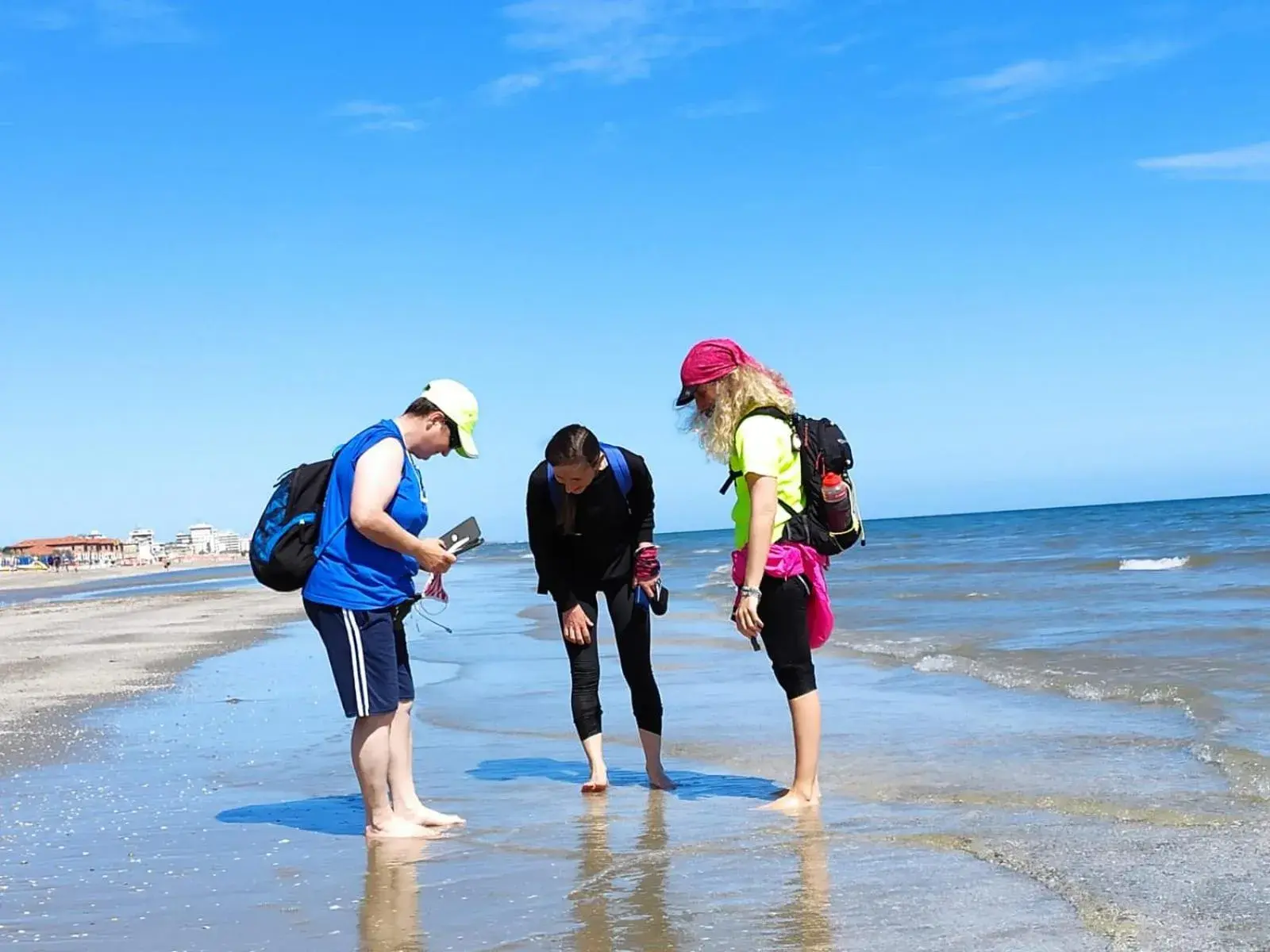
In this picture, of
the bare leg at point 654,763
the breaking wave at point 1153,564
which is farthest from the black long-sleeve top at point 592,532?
the breaking wave at point 1153,564

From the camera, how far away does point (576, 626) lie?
18.0 ft

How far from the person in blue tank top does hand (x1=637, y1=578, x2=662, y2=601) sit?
1.04 meters

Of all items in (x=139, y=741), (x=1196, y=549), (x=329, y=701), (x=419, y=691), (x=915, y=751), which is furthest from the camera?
(x=1196, y=549)

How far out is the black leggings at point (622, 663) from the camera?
5.49 metres

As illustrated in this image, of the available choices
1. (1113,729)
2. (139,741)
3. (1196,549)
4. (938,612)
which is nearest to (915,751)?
(1113,729)

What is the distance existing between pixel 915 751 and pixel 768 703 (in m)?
1.87

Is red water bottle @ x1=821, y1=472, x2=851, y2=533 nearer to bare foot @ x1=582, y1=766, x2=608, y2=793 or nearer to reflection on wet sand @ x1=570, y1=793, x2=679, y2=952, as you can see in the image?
reflection on wet sand @ x1=570, y1=793, x2=679, y2=952

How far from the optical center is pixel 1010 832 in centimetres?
422

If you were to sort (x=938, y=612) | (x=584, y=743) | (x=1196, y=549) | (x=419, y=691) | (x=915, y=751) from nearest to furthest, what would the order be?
(x=584, y=743) < (x=915, y=751) < (x=419, y=691) < (x=938, y=612) < (x=1196, y=549)

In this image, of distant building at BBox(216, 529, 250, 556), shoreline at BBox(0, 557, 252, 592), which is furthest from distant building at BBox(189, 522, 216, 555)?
shoreline at BBox(0, 557, 252, 592)

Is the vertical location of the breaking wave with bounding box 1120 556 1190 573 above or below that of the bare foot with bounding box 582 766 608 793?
below

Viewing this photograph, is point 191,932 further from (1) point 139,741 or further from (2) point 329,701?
(2) point 329,701

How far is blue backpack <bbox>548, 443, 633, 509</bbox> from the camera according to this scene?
5359mm

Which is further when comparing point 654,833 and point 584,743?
point 584,743
